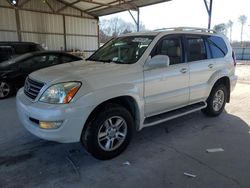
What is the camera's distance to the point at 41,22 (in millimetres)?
15836

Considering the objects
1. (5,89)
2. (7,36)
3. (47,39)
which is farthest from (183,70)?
(47,39)

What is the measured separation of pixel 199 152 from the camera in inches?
128

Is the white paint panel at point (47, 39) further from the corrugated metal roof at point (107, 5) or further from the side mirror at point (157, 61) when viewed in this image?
the side mirror at point (157, 61)

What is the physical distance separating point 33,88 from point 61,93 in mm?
593

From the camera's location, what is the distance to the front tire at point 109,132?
2791 mm

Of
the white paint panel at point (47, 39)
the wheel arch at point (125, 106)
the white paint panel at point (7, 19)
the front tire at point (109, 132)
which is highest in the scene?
the white paint panel at point (7, 19)

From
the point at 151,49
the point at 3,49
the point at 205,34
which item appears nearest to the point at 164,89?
the point at 151,49

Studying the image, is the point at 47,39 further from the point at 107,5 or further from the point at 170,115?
the point at 170,115

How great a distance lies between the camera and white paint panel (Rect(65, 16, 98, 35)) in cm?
1720

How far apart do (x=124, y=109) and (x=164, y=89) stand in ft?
2.76

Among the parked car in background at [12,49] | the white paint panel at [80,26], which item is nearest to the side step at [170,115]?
the parked car in background at [12,49]

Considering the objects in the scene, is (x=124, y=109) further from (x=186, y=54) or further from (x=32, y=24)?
(x=32, y=24)

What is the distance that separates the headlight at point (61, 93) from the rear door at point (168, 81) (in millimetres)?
1091

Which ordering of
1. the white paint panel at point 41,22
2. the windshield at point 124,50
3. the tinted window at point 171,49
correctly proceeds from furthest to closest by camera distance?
the white paint panel at point 41,22, the tinted window at point 171,49, the windshield at point 124,50
